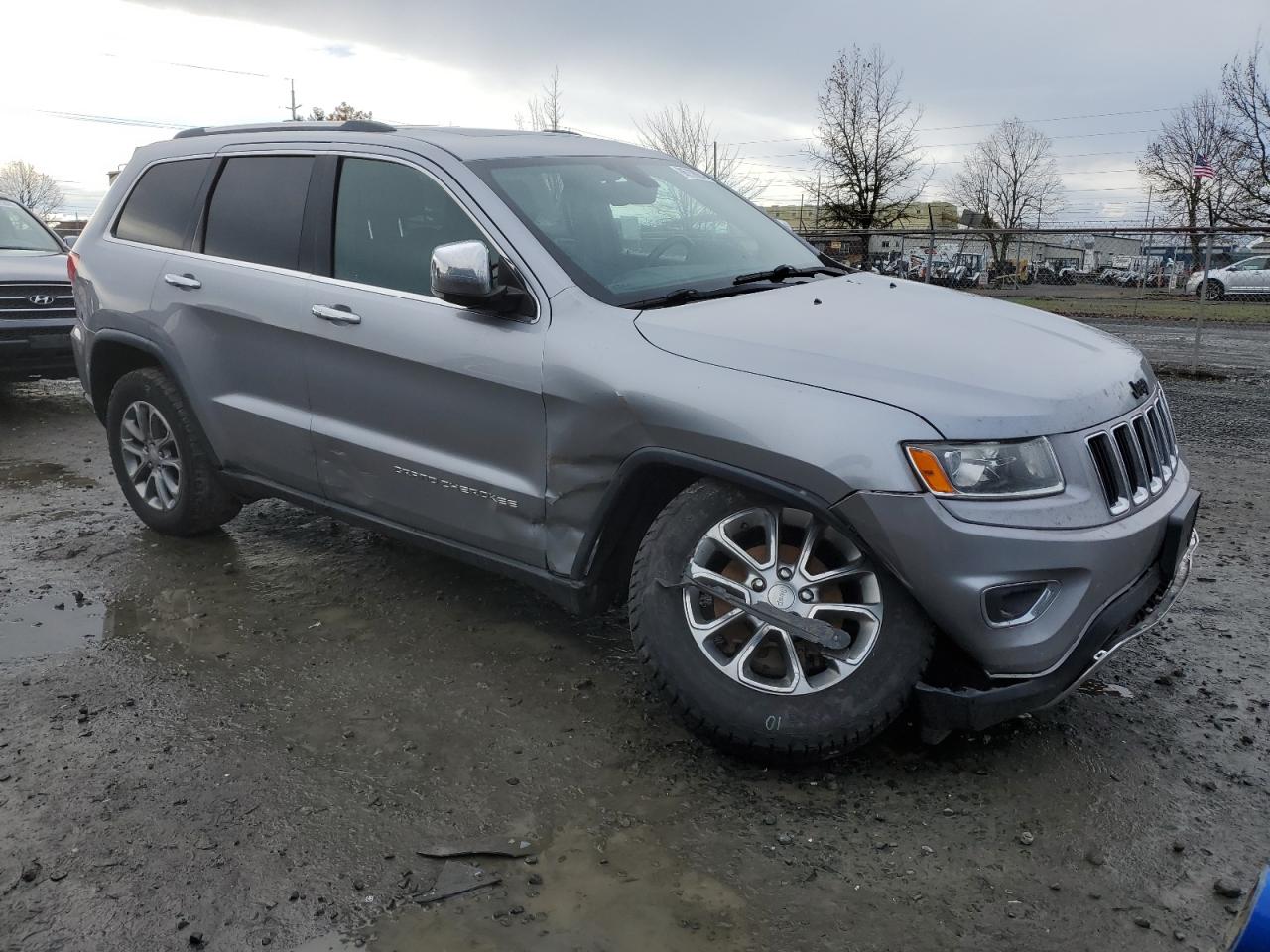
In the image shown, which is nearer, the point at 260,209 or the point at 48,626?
the point at 48,626

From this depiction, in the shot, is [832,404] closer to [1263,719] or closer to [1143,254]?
[1263,719]

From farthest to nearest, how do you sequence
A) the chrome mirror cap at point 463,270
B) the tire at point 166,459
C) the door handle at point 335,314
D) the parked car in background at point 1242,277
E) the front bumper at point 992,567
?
the parked car in background at point 1242,277, the tire at point 166,459, the door handle at point 335,314, the chrome mirror cap at point 463,270, the front bumper at point 992,567

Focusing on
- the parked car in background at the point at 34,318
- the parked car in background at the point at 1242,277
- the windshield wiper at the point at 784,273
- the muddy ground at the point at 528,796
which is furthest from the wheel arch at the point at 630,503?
the parked car in background at the point at 1242,277

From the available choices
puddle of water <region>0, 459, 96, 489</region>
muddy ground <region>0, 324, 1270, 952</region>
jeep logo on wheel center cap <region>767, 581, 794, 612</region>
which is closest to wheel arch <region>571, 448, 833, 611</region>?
jeep logo on wheel center cap <region>767, 581, 794, 612</region>

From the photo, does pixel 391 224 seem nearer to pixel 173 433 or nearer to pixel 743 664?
pixel 173 433

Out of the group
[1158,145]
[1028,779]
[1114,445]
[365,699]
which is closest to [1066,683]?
[1028,779]

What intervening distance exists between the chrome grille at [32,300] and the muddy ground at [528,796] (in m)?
4.94

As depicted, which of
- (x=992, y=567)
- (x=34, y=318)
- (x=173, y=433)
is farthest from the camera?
(x=34, y=318)

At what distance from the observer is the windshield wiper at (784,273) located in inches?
152

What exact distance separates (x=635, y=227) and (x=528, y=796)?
2.04m

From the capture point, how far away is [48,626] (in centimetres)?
438

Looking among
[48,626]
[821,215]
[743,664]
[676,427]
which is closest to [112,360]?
[48,626]

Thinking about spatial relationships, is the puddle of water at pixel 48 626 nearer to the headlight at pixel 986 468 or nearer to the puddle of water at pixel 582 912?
the puddle of water at pixel 582 912

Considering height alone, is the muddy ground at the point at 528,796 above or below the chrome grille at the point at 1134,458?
below
